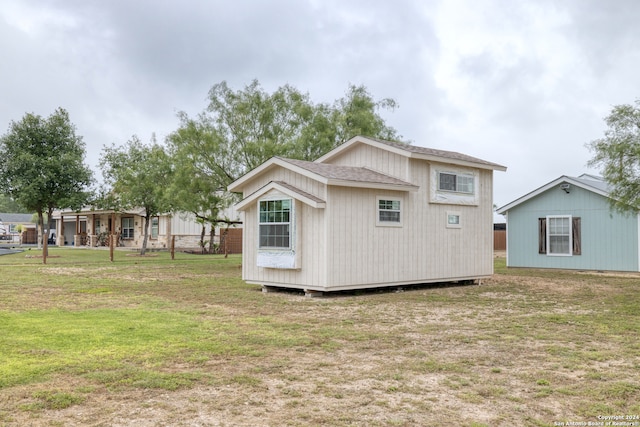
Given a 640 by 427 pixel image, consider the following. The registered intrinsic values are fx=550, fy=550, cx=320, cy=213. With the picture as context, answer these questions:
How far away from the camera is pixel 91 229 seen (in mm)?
41125

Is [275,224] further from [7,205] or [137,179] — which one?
[7,205]

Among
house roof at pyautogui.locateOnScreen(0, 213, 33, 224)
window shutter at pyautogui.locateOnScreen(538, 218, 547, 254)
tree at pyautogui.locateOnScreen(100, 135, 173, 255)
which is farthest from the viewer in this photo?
house roof at pyautogui.locateOnScreen(0, 213, 33, 224)

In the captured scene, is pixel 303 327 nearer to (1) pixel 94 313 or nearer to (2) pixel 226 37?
(1) pixel 94 313

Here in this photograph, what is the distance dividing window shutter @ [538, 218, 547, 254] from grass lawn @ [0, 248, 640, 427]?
996cm

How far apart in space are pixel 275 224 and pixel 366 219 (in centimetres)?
205

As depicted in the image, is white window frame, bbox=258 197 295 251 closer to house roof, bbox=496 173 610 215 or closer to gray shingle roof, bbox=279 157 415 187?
gray shingle roof, bbox=279 157 415 187

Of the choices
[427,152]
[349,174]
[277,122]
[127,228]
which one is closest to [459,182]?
[427,152]

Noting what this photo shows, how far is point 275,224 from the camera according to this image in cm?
1234

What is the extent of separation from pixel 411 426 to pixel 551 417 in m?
1.12

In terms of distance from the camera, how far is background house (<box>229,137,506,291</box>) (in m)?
11.8

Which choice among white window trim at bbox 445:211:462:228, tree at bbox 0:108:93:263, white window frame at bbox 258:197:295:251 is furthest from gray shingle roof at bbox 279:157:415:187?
tree at bbox 0:108:93:263

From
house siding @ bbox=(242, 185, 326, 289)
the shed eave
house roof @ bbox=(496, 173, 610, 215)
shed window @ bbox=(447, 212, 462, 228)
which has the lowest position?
house siding @ bbox=(242, 185, 326, 289)

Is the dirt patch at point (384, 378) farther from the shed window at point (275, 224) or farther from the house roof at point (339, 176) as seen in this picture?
the house roof at point (339, 176)

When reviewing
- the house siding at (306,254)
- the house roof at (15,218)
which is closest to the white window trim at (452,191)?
the house siding at (306,254)
